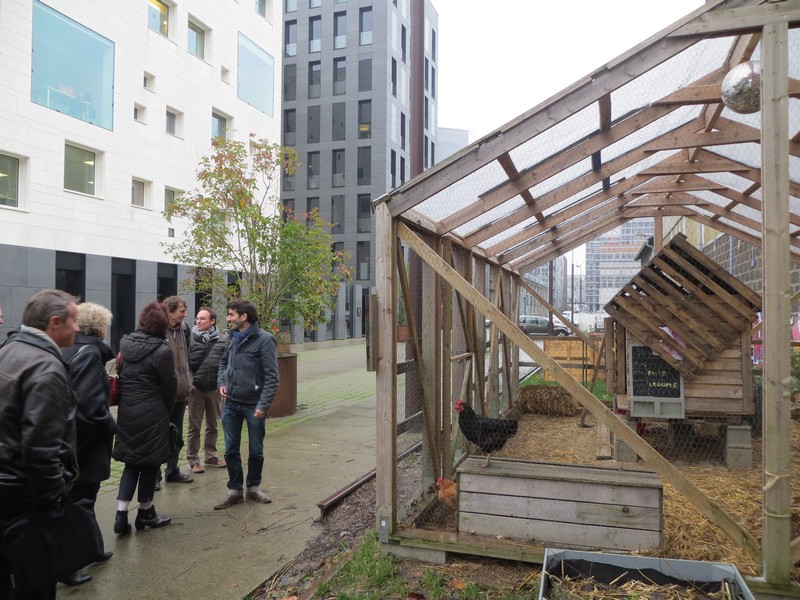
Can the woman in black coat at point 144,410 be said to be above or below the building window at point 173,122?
below

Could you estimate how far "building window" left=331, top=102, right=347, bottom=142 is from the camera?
40.8m

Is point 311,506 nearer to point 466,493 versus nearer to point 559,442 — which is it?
point 466,493

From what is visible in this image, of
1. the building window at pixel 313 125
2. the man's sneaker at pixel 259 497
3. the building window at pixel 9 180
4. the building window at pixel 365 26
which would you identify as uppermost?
the building window at pixel 365 26

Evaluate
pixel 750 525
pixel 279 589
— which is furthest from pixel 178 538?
pixel 750 525

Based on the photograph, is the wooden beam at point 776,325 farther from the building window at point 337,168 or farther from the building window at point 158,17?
the building window at point 337,168

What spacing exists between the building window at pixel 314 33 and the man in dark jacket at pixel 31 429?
42761 mm

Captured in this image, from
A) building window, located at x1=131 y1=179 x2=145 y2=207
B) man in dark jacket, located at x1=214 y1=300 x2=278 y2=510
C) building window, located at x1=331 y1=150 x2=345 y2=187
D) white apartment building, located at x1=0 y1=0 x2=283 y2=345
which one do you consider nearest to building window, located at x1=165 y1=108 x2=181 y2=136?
white apartment building, located at x1=0 y1=0 x2=283 y2=345

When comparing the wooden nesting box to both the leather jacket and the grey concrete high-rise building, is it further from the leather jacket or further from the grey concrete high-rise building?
the grey concrete high-rise building

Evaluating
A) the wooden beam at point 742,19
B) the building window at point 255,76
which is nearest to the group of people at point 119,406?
the wooden beam at point 742,19

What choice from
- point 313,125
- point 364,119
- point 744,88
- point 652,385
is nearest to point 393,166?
point 364,119

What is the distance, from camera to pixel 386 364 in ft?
14.1

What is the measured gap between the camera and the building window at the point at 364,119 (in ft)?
132

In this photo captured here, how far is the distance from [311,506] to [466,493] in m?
1.71

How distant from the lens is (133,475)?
4613 millimetres
